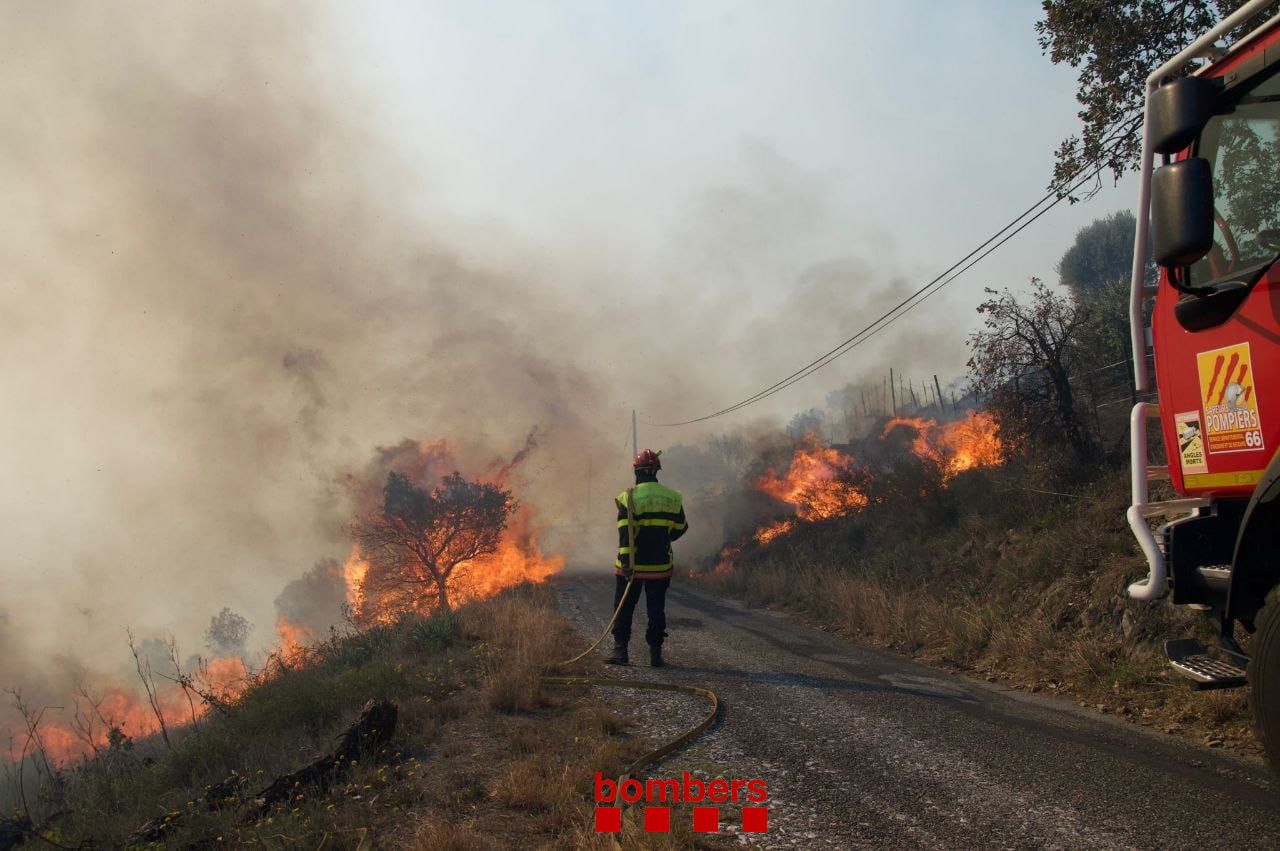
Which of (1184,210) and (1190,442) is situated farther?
(1190,442)

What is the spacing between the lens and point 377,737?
191 inches

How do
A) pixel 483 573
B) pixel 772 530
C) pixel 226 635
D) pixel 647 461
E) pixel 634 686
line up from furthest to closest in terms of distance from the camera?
pixel 226 635 < pixel 483 573 < pixel 772 530 < pixel 647 461 < pixel 634 686

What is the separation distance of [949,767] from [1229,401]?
2.56m

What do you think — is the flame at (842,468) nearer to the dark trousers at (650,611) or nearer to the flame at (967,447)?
the flame at (967,447)


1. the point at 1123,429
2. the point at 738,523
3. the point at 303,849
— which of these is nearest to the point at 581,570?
the point at 738,523

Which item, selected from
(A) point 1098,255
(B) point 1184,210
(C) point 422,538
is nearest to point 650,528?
(B) point 1184,210

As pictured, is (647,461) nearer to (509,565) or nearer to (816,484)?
(816,484)

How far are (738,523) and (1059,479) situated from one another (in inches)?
684

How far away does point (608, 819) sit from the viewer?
3434 mm

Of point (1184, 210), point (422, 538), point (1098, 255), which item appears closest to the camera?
point (1184, 210)

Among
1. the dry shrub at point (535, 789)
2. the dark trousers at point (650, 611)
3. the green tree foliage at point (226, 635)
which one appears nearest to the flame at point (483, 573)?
the dark trousers at point (650, 611)

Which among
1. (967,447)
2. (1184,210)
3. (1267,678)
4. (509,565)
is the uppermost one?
(1184,210)

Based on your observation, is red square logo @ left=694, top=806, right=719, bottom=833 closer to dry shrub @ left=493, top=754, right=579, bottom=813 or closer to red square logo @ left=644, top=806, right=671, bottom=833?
red square logo @ left=644, top=806, right=671, bottom=833

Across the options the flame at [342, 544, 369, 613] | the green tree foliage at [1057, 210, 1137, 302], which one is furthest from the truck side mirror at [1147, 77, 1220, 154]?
the green tree foliage at [1057, 210, 1137, 302]
